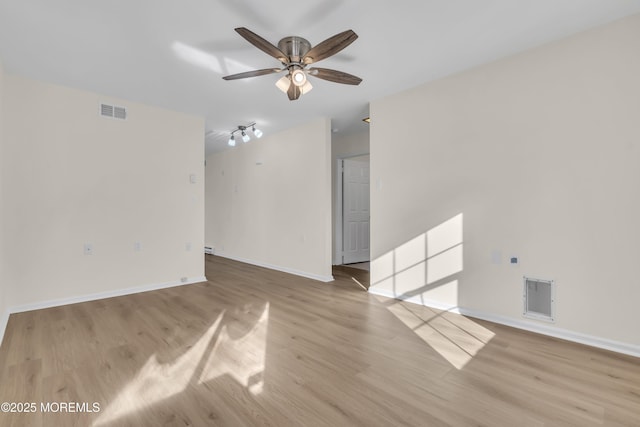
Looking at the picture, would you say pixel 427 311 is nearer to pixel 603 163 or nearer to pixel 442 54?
pixel 603 163

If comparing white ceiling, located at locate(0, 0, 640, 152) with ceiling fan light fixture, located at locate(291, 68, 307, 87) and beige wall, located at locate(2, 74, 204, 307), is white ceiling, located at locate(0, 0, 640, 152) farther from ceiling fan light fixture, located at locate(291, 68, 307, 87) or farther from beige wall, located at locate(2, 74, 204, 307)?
beige wall, located at locate(2, 74, 204, 307)

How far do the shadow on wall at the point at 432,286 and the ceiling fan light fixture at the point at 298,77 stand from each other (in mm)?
2168

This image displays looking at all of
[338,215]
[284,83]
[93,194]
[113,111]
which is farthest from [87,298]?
[338,215]

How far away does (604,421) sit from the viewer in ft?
5.23

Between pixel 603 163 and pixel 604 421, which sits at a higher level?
pixel 603 163

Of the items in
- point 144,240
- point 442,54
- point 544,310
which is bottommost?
point 544,310

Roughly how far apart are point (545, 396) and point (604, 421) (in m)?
Answer: 0.26

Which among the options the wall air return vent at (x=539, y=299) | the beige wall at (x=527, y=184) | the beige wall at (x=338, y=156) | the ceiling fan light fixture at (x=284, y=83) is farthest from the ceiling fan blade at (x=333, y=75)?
the beige wall at (x=338, y=156)

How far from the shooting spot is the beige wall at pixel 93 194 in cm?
336

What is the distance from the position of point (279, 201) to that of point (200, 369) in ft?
12.4

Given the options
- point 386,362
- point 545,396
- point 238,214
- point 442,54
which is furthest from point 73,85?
point 545,396

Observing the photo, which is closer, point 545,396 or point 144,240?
point 545,396

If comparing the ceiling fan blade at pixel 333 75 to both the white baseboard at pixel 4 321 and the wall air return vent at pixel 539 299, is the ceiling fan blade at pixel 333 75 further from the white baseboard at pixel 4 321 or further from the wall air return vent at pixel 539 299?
the white baseboard at pixel 4 321

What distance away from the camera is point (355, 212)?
6.45 metres
